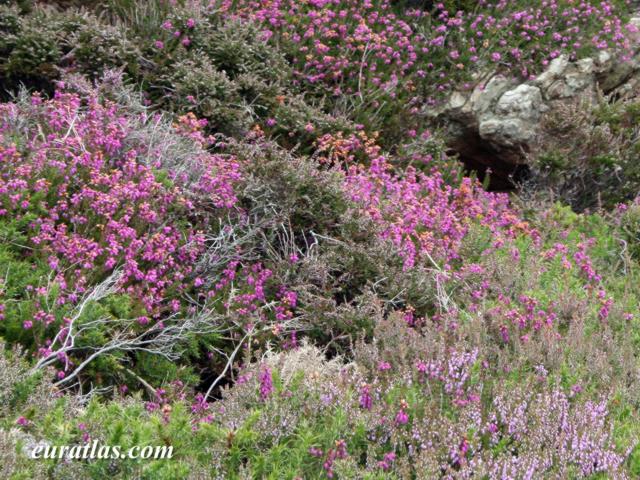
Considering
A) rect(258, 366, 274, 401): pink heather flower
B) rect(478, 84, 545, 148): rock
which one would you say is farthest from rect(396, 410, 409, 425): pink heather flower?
rect(478, 84, 545, 148): rock

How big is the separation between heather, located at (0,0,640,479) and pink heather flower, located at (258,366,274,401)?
0.09ft

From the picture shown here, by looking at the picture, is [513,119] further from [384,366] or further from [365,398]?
[365,398]

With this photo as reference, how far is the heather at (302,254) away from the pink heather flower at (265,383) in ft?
0.09

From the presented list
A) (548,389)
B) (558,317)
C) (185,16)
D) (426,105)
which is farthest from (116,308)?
(426,105)

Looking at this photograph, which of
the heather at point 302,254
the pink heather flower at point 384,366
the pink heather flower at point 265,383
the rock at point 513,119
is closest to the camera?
the heather at point 302,254

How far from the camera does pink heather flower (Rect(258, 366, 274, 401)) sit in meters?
3.27

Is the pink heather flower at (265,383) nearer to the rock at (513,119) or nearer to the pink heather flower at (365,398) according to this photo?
the pink heather flower at (365,398)

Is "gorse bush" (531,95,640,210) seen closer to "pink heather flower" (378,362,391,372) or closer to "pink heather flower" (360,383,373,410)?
"pink heather flower" (378,362,391,372)

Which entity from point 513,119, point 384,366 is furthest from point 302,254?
point 513,119

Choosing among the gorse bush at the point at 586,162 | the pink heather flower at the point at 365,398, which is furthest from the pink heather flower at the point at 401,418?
the gorse bush at the point at 586,162

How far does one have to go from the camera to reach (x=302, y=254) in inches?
207

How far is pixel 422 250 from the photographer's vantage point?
5.47m

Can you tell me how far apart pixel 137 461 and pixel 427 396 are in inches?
54.0

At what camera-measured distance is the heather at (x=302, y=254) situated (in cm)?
298
